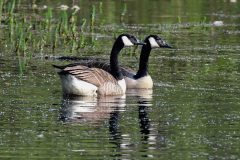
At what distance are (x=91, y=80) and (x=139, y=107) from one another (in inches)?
64.3

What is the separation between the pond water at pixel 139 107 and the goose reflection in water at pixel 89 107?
15 millimetres

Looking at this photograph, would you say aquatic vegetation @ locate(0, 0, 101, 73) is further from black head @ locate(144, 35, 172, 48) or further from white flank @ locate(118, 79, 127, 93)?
black head @ locate(144, 35, 172, 48)

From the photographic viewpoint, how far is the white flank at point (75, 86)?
55.2ft

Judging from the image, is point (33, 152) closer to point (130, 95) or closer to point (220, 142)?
point (220, 142)

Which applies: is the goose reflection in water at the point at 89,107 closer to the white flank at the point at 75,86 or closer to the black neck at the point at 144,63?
the white flank at the point at 75,86

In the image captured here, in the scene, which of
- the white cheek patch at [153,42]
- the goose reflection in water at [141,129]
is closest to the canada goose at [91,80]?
the goose reflection in water at [141,129]

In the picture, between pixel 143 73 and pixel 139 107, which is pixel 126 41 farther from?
pixel 139 107

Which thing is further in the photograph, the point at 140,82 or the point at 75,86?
the point at 140,82

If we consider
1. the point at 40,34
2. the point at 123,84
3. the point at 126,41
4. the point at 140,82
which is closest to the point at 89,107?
the point at 123,84

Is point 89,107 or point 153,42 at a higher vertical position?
point 153,42

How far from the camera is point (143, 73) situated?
61.6ft

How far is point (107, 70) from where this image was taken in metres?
18.4

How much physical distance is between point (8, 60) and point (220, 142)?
8483 mm

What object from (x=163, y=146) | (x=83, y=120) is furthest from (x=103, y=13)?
(x=163, y=146)
